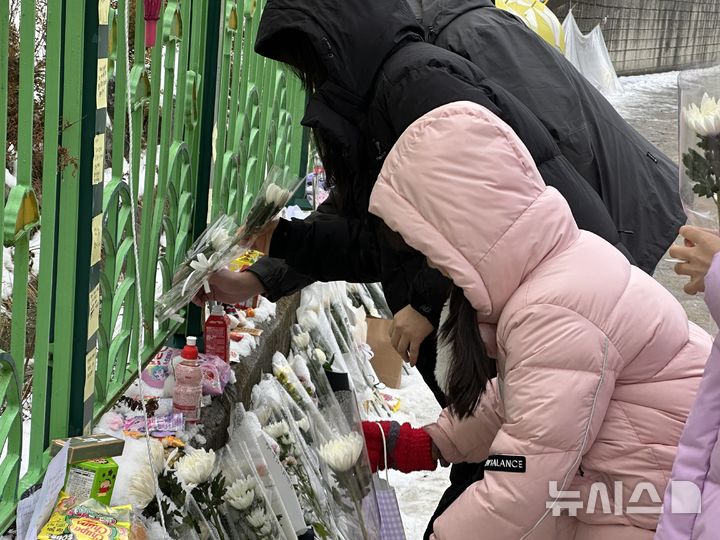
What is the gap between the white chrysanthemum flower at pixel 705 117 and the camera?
1841 mm

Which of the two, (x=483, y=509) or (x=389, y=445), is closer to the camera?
(x=483, y=509)

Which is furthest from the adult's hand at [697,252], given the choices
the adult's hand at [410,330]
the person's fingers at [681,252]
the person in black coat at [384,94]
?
the adult's hand at [410,330]

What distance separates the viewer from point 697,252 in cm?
199

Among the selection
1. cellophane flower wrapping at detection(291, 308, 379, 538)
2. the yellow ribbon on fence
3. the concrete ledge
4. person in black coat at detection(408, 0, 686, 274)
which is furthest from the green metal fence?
the yellow ribbon on fence

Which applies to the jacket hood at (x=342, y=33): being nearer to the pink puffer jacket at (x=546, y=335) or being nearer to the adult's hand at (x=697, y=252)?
the pink puffer jacket at (x=546, y=335)

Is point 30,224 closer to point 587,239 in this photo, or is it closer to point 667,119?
point 587,239

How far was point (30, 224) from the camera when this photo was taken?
81.0 inches

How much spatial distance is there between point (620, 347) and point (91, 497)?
1.13 m

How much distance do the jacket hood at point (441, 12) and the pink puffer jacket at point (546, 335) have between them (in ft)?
3.46

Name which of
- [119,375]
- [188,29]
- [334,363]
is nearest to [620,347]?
[119,375]

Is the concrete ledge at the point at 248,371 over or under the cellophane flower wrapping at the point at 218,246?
under

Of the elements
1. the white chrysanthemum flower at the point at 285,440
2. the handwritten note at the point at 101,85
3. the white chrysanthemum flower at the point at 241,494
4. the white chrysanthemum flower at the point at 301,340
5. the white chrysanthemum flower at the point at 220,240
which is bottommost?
the white chrysanthemum flower at the point at 301,340

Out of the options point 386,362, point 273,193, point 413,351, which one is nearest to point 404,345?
point 413,351

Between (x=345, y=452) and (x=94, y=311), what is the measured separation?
29.8 inches
